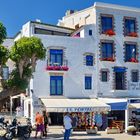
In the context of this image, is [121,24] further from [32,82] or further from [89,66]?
[32,82]

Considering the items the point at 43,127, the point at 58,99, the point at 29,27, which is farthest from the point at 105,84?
the point at 43,127

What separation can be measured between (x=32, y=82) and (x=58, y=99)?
2.63m

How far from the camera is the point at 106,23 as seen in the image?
135 ft

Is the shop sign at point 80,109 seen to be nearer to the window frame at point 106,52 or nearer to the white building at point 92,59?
the white building at point 92,59

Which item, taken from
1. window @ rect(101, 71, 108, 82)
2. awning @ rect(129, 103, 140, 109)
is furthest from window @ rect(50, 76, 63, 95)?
awning @ rect(129, 103, 140, 109)

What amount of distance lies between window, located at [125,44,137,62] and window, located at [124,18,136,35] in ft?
4.25

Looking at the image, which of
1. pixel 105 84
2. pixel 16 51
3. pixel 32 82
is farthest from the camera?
pixel 105 84

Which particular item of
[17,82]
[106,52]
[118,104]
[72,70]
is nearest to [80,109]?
[118,104]

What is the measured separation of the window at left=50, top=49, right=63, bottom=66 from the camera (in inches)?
1534

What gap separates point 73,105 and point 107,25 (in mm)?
9622

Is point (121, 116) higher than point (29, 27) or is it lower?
lower

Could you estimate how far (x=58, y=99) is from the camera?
125ft

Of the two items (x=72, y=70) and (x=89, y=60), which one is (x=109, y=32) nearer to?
(x=89, y=60)

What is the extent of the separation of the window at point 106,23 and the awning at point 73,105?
7.23 meters
